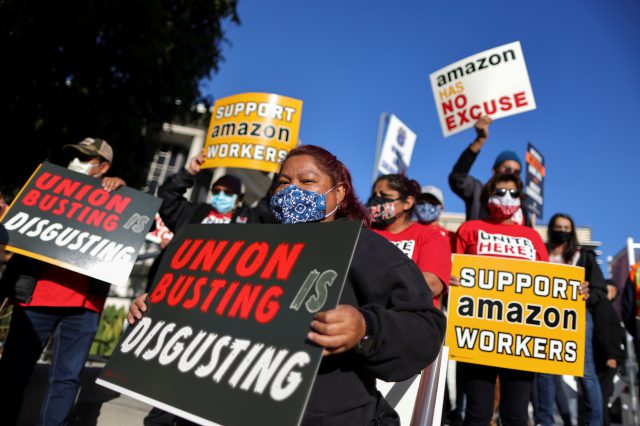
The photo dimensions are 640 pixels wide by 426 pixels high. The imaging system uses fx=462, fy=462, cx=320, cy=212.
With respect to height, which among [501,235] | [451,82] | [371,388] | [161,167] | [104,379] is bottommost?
[104,379]

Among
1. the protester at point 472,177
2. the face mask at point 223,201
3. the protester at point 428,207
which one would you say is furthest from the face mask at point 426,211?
the face mask at point 223,201

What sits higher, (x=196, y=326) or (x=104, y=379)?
(x=196, y=326)

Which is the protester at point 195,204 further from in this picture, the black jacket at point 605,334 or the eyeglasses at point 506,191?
the black jacket at point 605,334

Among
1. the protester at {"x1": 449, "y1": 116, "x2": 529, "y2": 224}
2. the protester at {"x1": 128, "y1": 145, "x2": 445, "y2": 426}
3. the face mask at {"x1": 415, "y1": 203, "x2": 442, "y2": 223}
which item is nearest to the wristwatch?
the protester at {"x1": 128, "y1": 145, "x2": 445, "y2": 426}

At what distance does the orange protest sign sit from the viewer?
10.0 ft

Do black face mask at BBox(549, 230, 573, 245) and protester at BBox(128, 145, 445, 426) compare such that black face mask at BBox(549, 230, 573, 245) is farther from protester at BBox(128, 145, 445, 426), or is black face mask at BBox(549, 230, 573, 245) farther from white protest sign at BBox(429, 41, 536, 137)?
protester at BBox(128, 145, 445, 426)

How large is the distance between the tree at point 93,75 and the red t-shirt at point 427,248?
6.82m

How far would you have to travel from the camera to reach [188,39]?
951 centimetres

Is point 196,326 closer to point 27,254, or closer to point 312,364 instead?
point 312,364

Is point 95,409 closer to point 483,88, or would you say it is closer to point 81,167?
point 81,167

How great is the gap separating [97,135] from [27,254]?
6261 mm

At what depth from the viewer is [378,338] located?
49.0 inches

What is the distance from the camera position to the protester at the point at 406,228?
2900mm

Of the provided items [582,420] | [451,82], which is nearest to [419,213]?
[451,82]
